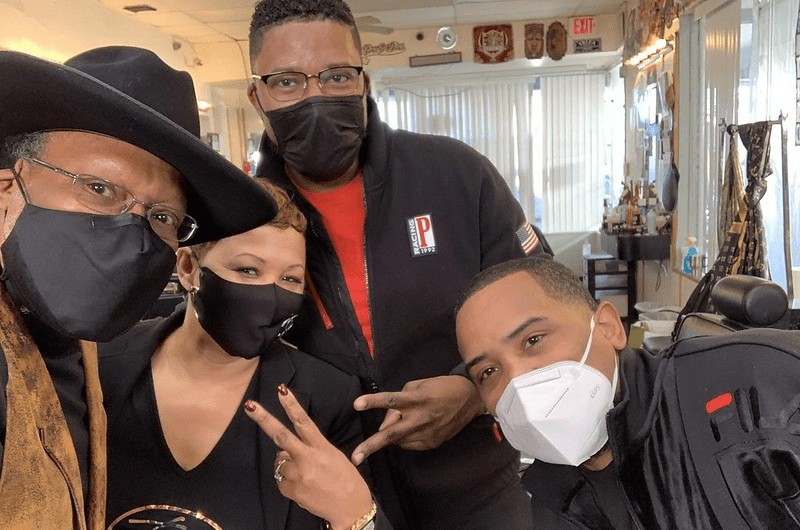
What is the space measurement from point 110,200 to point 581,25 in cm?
704

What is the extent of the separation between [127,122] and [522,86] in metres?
8.45

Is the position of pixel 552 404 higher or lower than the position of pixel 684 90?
lower

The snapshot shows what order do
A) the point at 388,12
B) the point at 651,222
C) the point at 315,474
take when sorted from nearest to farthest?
1. the point at 315,474
2. the point at 651,222
3. the point at 388,12

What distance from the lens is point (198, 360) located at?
1440mm

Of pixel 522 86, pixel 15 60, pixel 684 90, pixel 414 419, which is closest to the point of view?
pixel 15 60

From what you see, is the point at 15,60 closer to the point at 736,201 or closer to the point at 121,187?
the point at 121,187

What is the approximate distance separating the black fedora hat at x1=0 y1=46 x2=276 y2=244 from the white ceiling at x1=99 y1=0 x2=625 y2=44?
4.76m

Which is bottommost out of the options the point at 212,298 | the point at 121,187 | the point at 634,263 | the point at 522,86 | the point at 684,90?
the point at 634,263

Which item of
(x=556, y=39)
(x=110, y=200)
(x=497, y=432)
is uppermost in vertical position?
(x=556, y=39)

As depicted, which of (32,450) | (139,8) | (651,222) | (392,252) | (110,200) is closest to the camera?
(32,450)

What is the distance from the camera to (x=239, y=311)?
1.37 meters

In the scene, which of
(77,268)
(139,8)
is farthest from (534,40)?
(77,268)

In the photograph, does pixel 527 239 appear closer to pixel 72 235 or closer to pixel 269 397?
pixel 269 397

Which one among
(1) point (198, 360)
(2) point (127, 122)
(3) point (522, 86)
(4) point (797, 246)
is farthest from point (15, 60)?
(3) point (522, 86)
